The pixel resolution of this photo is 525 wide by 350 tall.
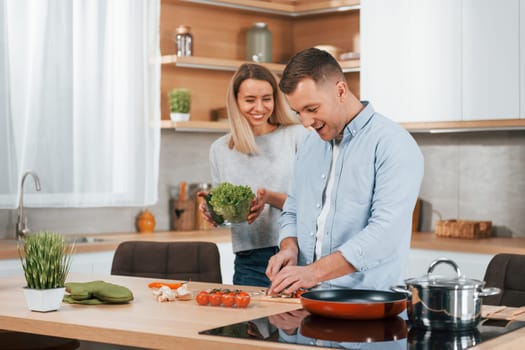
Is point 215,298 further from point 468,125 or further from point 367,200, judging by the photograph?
point 468,125

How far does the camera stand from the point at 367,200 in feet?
9.76

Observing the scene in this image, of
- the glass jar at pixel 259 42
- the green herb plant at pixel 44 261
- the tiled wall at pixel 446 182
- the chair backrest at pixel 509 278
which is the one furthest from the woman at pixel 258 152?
the glass jar at pixel 259 42

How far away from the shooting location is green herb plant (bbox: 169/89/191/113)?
5566 millimetres

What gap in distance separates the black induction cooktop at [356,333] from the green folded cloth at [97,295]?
0.51 m

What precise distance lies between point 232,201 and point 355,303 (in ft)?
4.17

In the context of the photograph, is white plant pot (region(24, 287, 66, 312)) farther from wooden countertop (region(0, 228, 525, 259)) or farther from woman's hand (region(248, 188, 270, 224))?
wooden countertop (region(0, 228, 525, 259))

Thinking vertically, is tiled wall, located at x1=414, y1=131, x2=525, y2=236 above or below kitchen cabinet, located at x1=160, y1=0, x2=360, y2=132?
below

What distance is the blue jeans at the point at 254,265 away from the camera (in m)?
3.89

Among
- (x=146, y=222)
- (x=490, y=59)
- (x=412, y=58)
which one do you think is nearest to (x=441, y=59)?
(x=412, y=58)

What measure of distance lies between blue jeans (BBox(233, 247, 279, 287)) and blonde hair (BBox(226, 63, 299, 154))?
0.42 metres

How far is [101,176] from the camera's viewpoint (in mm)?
5336

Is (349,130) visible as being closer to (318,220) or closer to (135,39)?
(318,220)

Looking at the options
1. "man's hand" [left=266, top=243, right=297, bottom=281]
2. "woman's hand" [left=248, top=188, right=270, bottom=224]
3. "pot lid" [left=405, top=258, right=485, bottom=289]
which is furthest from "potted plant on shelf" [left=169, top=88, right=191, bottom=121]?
"pot lid" [left=405, top=258, right=485, bottom=289]

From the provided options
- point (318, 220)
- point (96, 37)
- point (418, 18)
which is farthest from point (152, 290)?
point (418, 18)
